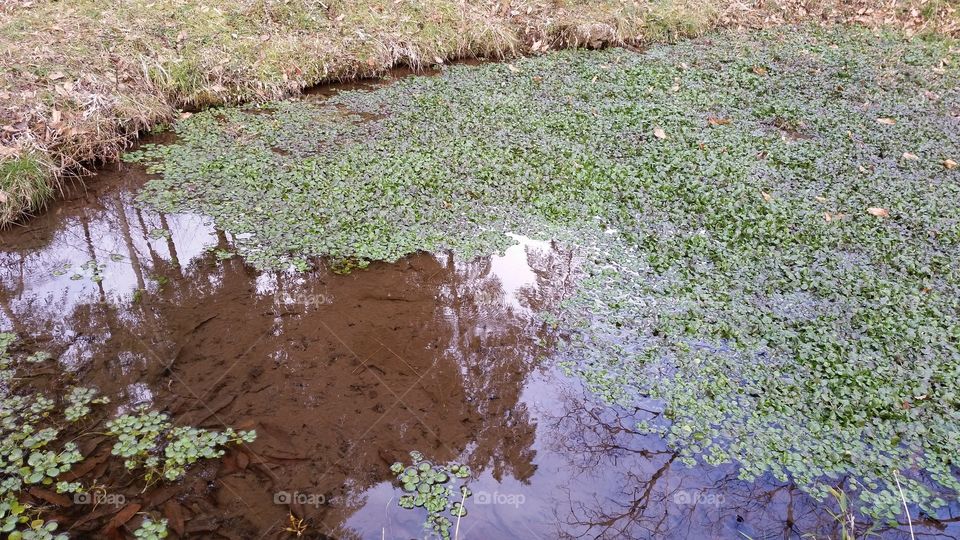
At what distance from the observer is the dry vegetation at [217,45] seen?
20.3 ft

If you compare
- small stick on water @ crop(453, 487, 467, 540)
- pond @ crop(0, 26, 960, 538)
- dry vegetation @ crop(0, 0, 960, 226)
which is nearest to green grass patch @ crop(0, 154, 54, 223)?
dry vegetation @ crop(0, 0, 960, 226)

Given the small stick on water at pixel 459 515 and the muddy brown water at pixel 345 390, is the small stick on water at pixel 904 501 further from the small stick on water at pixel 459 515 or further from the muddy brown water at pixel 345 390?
the small stick on water at pixel 459 515

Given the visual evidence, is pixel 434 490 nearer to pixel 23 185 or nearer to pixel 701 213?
pixel 701 213

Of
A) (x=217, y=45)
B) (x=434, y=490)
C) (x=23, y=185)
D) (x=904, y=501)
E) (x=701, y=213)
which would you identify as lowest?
(x=434, y=490)

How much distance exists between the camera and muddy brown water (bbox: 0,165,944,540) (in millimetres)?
3367

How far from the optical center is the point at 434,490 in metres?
3.46

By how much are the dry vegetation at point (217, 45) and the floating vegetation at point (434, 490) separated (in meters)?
4.65

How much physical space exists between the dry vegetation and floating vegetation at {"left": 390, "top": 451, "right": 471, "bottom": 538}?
4.65 metres

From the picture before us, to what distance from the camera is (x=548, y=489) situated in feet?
11.7

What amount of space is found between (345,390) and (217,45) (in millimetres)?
6003

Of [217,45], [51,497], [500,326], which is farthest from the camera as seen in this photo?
[217,45]

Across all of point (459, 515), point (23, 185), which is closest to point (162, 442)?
point (459, 515)

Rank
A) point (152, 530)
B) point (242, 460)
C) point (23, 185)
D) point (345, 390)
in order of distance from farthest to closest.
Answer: point (23, 185) → point (345, 390) → point (242, 460) → point (152, 530)

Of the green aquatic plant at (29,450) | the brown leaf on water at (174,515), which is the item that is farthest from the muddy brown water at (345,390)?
the green aquatic plant at (29,450)
